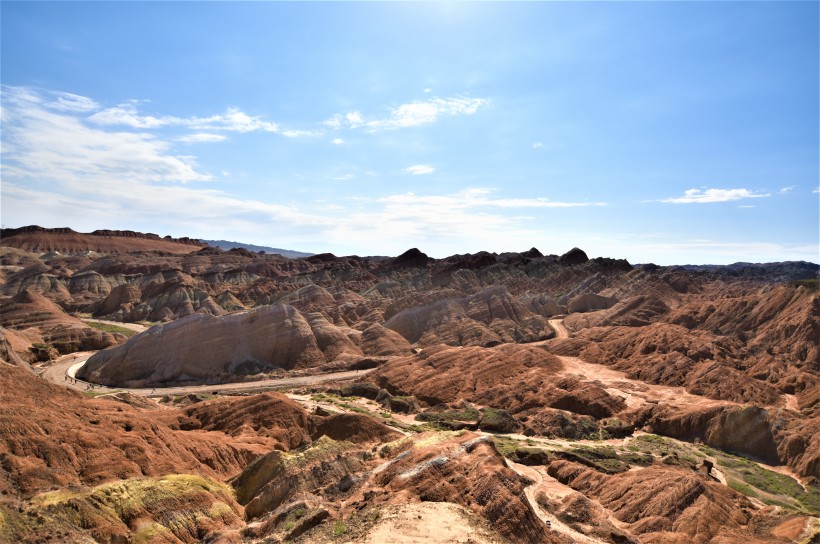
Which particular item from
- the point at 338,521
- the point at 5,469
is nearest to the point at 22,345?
the point at 5,469

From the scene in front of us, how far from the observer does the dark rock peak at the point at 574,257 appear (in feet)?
582

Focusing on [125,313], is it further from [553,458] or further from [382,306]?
[553,458]

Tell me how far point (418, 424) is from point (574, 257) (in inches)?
5773

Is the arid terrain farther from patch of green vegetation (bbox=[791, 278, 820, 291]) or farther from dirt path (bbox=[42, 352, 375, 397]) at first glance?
patch of green vegetation (bbox=[791, 278, 820, 291])

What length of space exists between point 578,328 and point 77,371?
74.1 meters

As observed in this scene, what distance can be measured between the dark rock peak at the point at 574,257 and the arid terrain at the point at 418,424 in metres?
71.8

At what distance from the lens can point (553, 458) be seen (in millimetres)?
34781

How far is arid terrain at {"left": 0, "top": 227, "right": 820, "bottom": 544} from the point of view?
70.1ft

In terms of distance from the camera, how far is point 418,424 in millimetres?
44281

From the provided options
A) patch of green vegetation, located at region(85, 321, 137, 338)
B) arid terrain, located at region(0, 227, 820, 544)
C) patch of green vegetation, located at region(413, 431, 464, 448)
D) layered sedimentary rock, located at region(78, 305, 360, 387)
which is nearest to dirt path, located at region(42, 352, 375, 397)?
arid terrain, located at region(0, 227, 820, 544)

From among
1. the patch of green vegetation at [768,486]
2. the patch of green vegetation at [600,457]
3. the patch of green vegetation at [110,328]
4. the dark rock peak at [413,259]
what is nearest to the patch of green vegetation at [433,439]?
the patch of green vegetation at [600,457]

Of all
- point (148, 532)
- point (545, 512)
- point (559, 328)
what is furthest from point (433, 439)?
point (559, 328)

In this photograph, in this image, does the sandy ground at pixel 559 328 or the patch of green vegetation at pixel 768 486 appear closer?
the patch of green vegetation at pixel 768 486

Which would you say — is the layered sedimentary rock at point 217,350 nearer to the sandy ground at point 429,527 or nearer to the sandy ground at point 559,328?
the sandy ground at point 559,328
